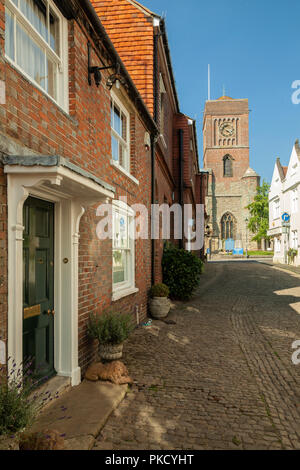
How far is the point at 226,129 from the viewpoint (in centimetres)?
6188

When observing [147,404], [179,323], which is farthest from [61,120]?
[179,323]

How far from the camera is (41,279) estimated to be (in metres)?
4.04

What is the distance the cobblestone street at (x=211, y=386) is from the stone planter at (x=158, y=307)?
365 mm

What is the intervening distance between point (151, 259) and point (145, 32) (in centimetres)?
654

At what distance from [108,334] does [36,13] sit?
13.7ft

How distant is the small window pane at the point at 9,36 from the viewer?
10.8 feet

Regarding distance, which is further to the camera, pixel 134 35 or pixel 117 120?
pixel 134 35

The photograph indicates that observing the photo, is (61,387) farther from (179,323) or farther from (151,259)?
(151,259)

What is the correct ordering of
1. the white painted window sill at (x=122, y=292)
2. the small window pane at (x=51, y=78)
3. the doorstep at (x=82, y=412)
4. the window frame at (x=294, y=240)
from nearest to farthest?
the doorstep at (x=82, y=412), the small window pane at (x=51, y=78), the white painted window sill at (x=122, y=292), the window frame at (x=294, y=240)

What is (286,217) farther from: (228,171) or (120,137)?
(228,171)

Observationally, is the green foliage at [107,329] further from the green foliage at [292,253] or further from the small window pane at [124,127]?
the green foliage at [292,253]

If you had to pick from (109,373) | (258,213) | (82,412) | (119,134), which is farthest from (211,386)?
(258,213)

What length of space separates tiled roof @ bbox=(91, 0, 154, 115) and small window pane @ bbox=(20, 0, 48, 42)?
5.64 metres

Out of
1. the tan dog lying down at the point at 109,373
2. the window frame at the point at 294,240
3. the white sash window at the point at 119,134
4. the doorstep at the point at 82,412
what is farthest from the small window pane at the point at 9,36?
the window frame at the point at 294,240
